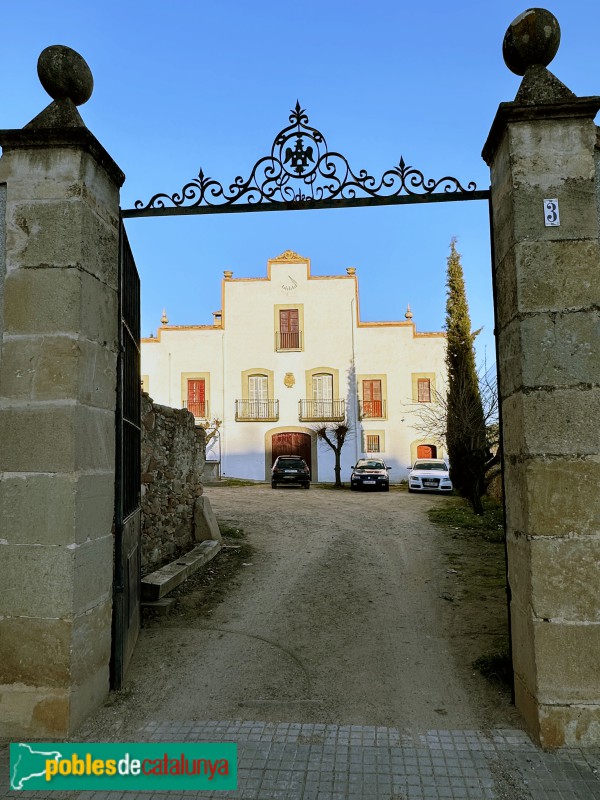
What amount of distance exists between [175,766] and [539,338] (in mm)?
3371

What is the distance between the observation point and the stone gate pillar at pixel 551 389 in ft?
12.2

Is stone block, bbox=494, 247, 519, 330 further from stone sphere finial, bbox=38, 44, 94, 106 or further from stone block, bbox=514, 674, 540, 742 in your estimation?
stone sphere finial, bbox=38, 44, 94, 106

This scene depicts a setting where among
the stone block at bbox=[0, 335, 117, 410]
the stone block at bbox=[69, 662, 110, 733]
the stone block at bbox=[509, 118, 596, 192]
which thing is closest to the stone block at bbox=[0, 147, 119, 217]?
the stone block at bbox=[0, 335, 117, 410]

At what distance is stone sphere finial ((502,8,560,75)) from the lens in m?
4.08

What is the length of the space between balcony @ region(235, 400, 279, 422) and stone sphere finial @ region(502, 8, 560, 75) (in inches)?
946

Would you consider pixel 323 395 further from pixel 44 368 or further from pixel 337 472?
pixel 44 368

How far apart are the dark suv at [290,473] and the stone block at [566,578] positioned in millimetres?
18962

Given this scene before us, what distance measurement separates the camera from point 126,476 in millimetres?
4855

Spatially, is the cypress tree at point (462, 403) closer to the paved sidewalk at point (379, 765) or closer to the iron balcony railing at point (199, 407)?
the paved sidewalk at point (379, 765)

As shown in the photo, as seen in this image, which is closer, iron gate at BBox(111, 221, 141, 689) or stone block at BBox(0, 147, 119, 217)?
stone block at BBox(0, 147, 119, 217)

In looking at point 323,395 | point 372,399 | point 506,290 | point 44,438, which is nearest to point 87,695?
point 44,438

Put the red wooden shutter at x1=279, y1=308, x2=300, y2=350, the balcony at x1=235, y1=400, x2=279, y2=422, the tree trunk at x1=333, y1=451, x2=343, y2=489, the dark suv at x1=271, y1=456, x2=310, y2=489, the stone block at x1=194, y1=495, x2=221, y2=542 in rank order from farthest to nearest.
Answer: the red wooden shutter at x1=279, y1=308, x2=300, y2=350 → the balcony at x1=235, y1=400, x2=279, y2=422 → the tree trunk at x1=333, y1=451, x2=343, y2=489 → the dark suv at x1=271, y1=456, x2=310, y2=489 → the stone block at x1=194, y1=495, x2=221, y2=542

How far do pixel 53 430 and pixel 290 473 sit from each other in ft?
61.8

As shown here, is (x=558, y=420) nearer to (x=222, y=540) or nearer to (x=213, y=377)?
(x=222, y=540)
